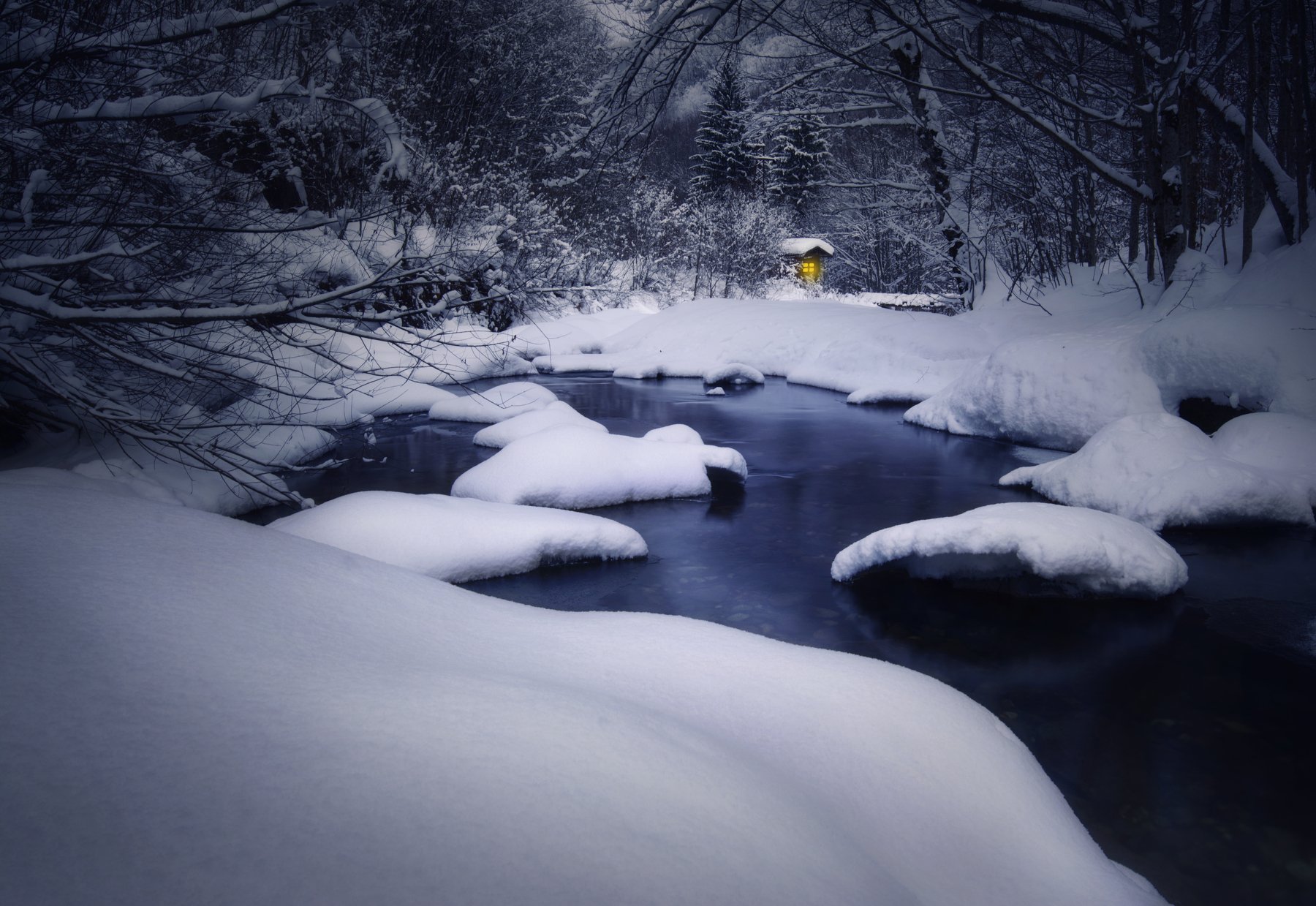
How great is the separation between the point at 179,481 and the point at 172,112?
12.3ft

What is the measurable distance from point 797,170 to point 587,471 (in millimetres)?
30419

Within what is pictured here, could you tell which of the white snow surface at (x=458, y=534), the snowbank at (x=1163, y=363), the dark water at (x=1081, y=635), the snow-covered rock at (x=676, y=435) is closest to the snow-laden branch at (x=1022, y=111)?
the snowbank at (x=1163, y=363)

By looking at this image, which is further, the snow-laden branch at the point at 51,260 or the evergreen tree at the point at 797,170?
the evergreen tree at the point at 797,170

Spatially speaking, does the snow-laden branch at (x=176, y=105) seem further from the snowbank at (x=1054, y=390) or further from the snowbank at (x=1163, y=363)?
the snowbank at (x=1163, y=363)

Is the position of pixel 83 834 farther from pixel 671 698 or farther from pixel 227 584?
pixel 671 698

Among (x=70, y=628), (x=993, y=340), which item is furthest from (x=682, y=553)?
(x=993, y=340)

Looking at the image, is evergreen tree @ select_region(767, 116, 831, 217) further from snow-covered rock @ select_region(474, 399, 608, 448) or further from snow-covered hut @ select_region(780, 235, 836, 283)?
snow-covered rock @ select_region(474, 399, 608, 448)

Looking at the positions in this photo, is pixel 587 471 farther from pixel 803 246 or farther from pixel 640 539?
pixel 803 246

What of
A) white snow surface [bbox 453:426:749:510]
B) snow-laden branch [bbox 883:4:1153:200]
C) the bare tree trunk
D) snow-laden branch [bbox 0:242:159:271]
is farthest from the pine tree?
snow-laden branch [bbox 0:242:159:271]

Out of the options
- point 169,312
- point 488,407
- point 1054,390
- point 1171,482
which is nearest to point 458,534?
point 169,312

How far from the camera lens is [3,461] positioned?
5.39 meters

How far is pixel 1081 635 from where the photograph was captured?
415 cm

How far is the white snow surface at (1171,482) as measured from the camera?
5543mm

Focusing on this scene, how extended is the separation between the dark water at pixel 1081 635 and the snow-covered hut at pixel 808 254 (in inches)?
1024
